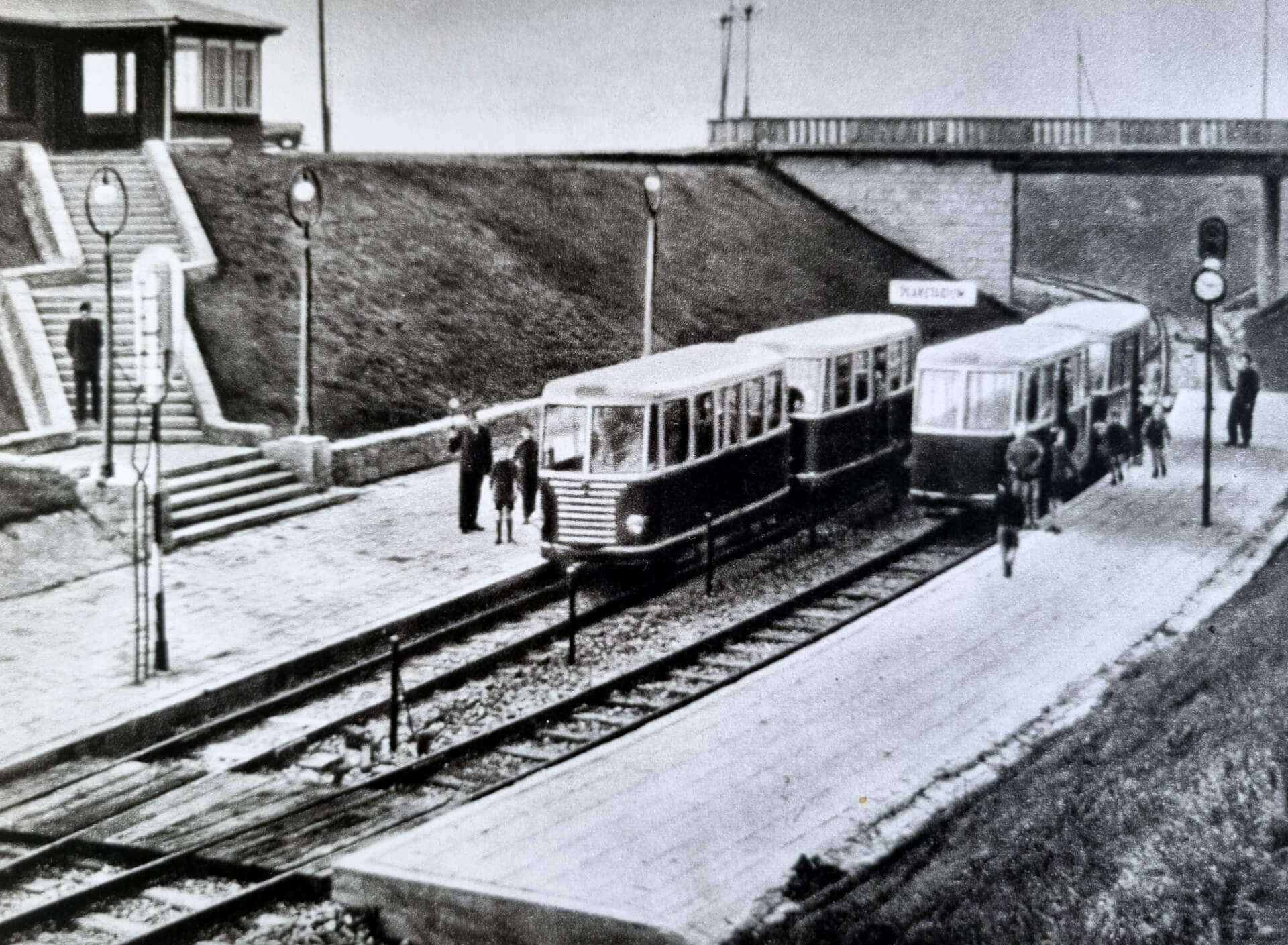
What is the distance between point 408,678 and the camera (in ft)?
43.2

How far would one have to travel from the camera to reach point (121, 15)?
14.0 m

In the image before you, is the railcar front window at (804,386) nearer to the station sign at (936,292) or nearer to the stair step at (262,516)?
the station sign at (936,292)

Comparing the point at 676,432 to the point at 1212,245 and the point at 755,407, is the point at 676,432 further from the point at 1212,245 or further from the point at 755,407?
the point at 1212,245

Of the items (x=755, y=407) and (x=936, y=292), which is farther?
(x=755, y=407)

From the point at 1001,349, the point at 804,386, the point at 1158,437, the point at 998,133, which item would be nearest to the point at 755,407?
the point at 804,386

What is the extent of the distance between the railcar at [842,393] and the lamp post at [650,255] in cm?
146

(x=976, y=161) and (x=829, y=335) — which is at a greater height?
(x=976, y=161)

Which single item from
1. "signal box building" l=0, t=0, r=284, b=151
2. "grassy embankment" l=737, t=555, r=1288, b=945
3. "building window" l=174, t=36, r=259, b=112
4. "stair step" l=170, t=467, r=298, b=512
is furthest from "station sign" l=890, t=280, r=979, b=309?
"signal box building" l=0, t=0, r=284, b=151

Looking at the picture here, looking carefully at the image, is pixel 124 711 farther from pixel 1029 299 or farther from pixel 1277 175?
pixel 1029 299

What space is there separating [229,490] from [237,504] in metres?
0.18

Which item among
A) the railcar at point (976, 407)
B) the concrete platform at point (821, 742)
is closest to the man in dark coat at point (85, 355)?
the concrete platform at point (821, 742)

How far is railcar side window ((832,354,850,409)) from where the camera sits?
18.2 metres

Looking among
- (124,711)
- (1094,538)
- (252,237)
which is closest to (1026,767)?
(1094,538)

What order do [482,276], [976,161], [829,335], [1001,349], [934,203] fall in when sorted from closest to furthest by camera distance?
[1001,349], [482,276], [829,335], [976,161], [934,203]
